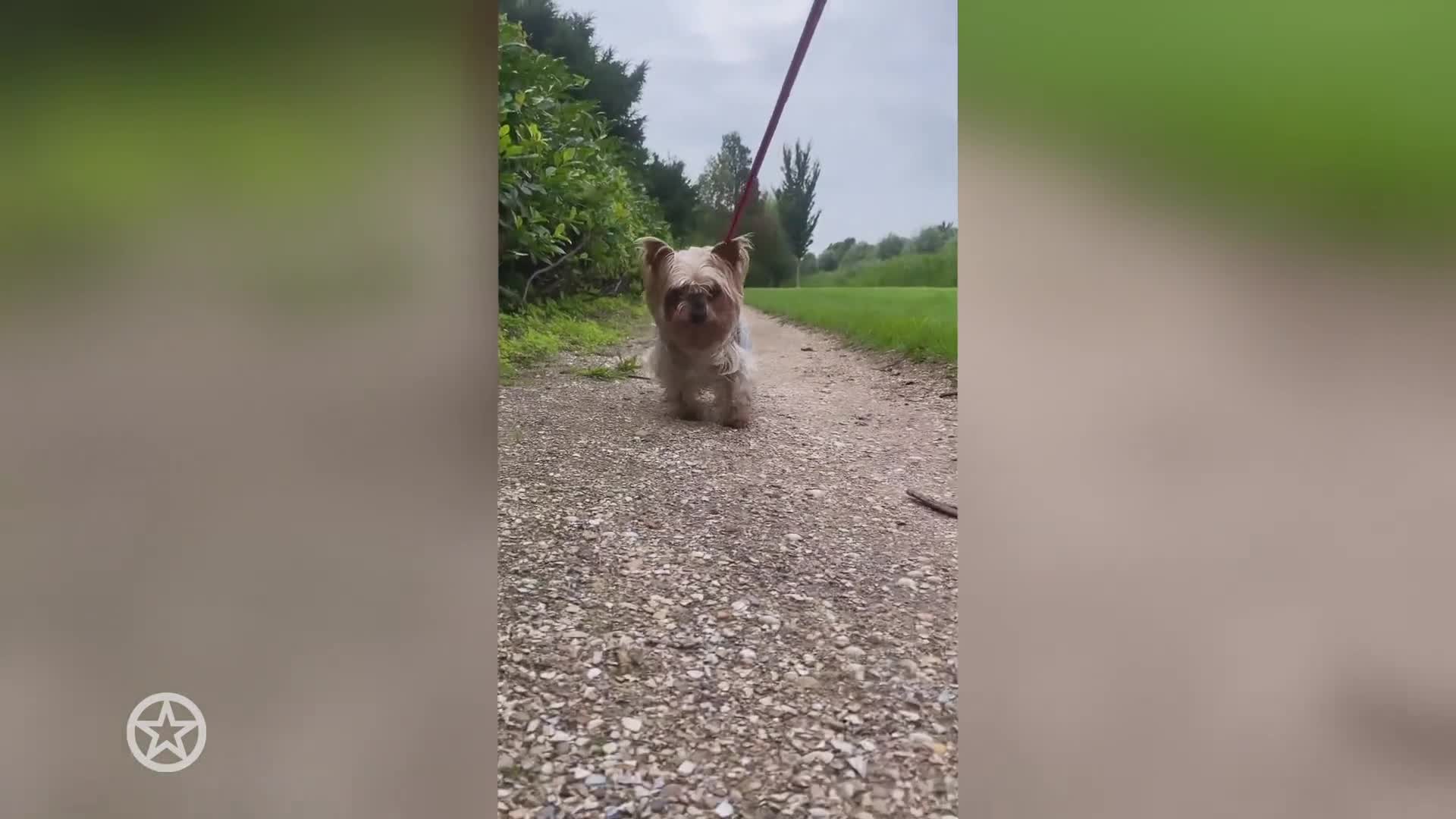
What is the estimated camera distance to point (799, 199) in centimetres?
131

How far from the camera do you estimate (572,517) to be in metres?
1.06

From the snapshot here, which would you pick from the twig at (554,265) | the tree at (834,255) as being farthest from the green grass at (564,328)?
the tree at (834,255)

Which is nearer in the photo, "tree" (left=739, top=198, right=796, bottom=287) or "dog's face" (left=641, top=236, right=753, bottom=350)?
"tree" (left=739, top=198, right=796, bottom=287)

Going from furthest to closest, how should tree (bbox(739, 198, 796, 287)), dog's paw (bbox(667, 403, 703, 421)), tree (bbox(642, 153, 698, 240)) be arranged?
dog's paw (bbox(667, 403, 703, 421))
tree (bbox(739, 198, 796, 287))
tree (bbox(642, 153, 698, 240))

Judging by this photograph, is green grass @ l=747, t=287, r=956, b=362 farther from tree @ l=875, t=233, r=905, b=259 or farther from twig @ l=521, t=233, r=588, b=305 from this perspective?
twig @ l=521, t=233, r=588, b=305

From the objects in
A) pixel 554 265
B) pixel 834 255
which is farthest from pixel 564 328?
pixel 834 255

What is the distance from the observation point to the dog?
169 centimetres

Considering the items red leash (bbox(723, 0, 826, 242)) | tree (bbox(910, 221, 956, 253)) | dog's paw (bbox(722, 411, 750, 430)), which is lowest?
dog's paw (bbox(722, 411, 750, 430))

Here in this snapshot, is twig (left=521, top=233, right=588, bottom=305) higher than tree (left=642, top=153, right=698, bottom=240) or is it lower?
lower
